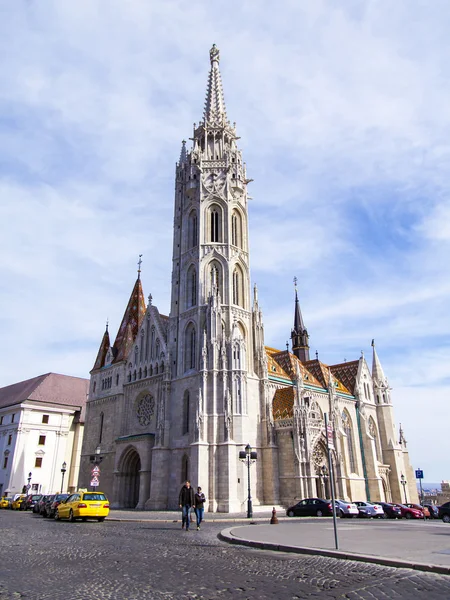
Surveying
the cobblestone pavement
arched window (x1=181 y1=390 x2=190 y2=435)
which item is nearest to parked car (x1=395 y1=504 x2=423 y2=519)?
arched window (x1=181 y1=390 x2=190 y2=435)

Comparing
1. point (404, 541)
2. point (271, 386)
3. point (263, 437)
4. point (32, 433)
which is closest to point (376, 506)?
point (263, 437)

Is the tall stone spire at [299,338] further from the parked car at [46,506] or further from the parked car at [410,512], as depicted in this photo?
the parked car at [46,506]

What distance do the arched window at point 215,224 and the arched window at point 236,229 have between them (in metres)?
1.29

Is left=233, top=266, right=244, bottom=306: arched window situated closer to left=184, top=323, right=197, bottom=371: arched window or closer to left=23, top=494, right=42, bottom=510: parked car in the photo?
left=184, top=323, right=197, bottom=371: arched window

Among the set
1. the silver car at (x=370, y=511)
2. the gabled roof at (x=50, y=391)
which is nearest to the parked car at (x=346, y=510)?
the silver car at (x=370, y=511)

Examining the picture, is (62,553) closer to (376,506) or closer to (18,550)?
Result: (18,550)

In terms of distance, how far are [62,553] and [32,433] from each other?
50.7m

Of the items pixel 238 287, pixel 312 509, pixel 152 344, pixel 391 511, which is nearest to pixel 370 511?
pixel 391 511

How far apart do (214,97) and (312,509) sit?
43586mm

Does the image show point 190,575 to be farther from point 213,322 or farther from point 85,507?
point 213,322

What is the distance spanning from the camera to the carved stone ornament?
42500 mm

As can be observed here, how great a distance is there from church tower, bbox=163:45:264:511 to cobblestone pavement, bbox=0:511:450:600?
21.7 meters

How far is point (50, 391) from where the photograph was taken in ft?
205

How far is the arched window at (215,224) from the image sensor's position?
44.2 meters
